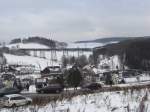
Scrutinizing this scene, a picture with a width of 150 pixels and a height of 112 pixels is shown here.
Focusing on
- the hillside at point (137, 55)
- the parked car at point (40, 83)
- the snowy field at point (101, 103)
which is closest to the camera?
the snowy field at point (101, 103)

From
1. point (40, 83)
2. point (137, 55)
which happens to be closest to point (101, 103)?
point (40, 83)

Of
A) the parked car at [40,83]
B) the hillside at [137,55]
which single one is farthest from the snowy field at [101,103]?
the hillside at [137,55]

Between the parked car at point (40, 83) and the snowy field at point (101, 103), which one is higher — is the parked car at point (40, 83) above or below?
below

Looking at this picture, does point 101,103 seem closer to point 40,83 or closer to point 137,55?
point 40,83

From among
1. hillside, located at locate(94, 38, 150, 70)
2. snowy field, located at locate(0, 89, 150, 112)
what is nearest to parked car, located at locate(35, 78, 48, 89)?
snowy field, located at locate(0, 89, 150, 112)

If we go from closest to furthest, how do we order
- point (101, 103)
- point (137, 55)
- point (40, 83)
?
point (101, 103) < point (40, 83) < point (137, 55)

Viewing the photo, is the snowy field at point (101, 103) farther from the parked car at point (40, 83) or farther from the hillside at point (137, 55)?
the hillside at point (137, 55)

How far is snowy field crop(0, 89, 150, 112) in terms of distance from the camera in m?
17.1

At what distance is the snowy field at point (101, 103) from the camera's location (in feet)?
56.2

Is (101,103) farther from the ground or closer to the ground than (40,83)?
farther from the ground

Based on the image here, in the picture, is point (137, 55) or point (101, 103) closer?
point (101, 103)

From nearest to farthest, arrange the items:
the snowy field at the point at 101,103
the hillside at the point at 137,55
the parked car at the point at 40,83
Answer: the snowy field at the point at 101,103
the parked car at the point at 40,83
the hillside at the point at 137,55

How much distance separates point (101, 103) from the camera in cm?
1878

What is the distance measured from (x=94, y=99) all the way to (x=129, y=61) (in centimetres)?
14994
